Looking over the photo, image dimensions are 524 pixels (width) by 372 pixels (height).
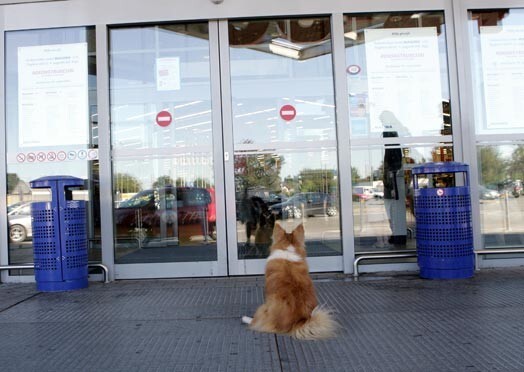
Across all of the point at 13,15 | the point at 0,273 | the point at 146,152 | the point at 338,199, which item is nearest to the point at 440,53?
the point at 338,199

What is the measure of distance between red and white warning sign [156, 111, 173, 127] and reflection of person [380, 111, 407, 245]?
3125mm

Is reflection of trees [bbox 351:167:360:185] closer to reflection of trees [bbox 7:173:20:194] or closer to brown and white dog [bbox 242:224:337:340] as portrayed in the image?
brown and white dog [bbox 242:224:337:340]

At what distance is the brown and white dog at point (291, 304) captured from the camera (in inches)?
169

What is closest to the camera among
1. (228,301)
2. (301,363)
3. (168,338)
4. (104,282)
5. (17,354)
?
(301,363)

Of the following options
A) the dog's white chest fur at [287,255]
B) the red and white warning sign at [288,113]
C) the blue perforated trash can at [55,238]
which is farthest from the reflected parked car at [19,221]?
the dog's white chest fur at [287,255]

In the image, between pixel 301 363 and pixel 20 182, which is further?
pixel 20 182

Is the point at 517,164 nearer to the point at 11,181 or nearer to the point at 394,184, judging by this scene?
the point at 394,184

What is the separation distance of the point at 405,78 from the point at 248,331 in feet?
15.5

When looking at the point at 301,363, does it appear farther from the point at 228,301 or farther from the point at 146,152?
the point at 146,152

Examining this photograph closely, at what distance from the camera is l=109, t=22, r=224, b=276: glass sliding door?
7.46 m

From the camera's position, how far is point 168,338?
4.48 metres

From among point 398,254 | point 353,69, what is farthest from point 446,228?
point 353,69

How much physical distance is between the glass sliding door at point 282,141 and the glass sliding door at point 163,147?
0.43 meters

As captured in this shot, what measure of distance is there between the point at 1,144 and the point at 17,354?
13.8 feet
